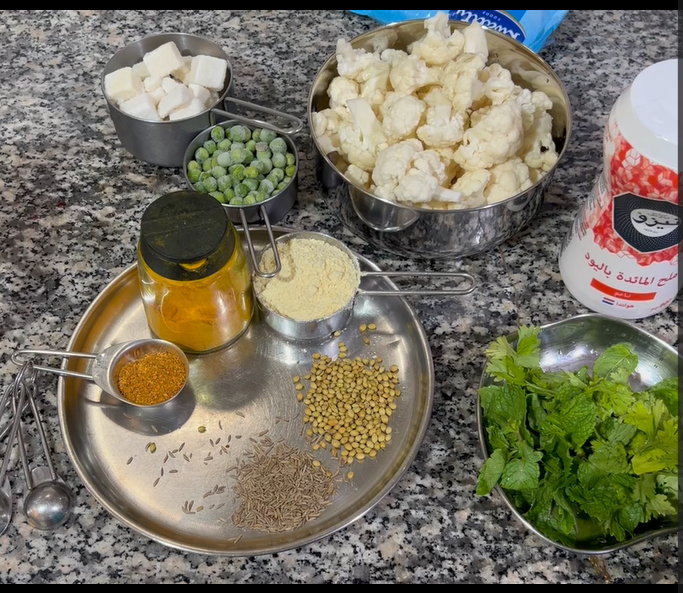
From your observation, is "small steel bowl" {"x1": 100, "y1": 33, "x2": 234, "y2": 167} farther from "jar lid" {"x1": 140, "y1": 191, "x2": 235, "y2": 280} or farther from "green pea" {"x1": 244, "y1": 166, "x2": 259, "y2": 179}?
"jar lid" {"x1": 140, "y1": 191, "x2": 235, "y2": 280}

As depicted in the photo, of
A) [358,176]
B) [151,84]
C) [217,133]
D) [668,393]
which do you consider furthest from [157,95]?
[668,393]

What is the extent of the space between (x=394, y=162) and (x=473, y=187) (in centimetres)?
13

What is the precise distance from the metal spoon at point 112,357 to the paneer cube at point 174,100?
40 cm

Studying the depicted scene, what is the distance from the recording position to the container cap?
2.49ft

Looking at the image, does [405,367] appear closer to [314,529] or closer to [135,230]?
[314,529]

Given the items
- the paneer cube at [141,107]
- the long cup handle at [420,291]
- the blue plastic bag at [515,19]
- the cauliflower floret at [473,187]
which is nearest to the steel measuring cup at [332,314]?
the long cup handle at [420,291]

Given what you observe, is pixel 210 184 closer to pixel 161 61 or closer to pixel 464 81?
pixel 161 61

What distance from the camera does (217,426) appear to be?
0.95m

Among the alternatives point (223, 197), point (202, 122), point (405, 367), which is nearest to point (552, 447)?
point (405, 367)

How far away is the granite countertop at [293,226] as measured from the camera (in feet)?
2.81

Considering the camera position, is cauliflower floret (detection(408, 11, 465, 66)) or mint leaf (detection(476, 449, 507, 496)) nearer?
mint leaf (detection(476, 449, 507, 496))

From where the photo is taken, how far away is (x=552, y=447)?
2.80ft

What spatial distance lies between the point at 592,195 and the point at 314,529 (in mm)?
597

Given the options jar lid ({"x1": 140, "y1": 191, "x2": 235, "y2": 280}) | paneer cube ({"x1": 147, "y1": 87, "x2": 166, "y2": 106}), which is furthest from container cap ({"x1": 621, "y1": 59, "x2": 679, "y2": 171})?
paneer cube ({"x1": 147, "y1": 87, "x2": 166, "y2": 106})
